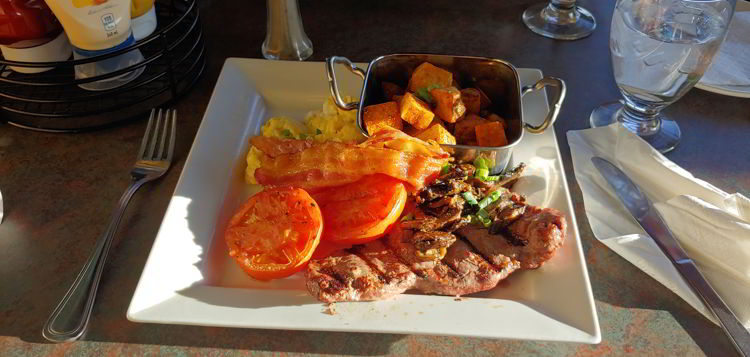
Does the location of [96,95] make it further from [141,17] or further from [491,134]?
[491,134]

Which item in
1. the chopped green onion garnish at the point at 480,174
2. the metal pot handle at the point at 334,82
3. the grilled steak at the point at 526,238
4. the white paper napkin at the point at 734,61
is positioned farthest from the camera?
the white paper napkin at the point at 734,61

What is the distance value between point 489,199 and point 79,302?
32.1 inches

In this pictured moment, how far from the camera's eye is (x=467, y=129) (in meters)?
1.28

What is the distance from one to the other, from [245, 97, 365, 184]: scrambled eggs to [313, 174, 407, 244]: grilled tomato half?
0.20 meters

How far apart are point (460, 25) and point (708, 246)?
114 cm

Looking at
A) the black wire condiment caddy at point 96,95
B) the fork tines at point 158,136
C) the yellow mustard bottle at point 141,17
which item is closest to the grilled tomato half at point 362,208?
the fork tines at point 158,136

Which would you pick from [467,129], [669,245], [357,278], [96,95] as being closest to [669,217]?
[669,245]

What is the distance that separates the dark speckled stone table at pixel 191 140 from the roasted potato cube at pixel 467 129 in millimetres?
279

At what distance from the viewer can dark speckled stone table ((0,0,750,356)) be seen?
1003 mm

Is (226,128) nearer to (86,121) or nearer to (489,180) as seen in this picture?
(86,121)

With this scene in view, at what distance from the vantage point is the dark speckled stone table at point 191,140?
1.00 meters

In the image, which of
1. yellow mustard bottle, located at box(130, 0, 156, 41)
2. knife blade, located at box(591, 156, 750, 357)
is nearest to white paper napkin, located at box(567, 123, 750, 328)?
knife blade, located at box(591, 156, 750, 357)

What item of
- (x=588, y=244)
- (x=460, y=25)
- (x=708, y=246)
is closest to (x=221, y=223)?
(x=588, y=244)

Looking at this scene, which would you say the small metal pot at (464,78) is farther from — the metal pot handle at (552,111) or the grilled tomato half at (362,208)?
the grilled tomato half at (362,208)
